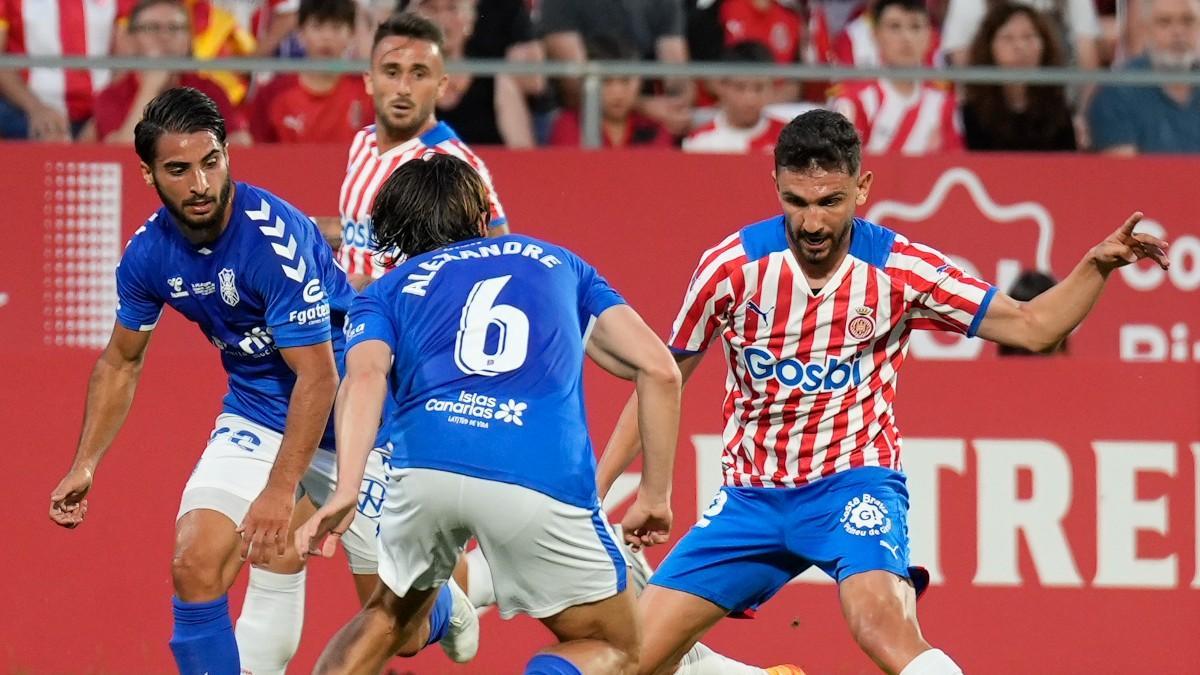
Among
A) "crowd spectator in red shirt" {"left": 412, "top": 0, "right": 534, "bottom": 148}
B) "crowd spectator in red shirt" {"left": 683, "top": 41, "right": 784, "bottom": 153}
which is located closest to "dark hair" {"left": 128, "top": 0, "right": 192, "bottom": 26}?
"crowd spectator in red shirt" {"left": 412, "top": 0, "right": 534, "bottom": 148}

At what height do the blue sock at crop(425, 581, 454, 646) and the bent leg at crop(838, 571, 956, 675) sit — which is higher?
the bent leg at crop(838, 571, 956, 675)

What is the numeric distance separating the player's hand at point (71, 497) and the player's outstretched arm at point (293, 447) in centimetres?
58

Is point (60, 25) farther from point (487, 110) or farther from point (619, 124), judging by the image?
point (619, 124)

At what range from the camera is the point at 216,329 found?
6.48 metres

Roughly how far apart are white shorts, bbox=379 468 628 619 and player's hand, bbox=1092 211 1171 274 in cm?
170

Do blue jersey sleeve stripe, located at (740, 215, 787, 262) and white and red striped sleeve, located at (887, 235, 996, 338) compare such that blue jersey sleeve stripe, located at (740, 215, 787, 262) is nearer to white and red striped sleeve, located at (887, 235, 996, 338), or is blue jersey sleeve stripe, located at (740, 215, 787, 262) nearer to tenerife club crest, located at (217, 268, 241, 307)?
white and red striped sleeve, located at (887, 235, 996, 338)

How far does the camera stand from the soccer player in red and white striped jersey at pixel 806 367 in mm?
5926

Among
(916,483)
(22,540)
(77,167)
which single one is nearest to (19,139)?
(77,167)

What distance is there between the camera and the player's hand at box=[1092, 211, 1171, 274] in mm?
5629

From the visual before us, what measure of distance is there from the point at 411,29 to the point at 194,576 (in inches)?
109

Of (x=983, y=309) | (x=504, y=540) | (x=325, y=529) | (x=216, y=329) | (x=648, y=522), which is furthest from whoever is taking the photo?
(x=216, y=329)

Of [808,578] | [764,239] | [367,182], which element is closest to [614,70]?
[367,182]

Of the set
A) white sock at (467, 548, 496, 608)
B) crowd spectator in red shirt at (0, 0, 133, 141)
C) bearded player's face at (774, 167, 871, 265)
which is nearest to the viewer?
bearded player's face at (774, 167, 871, 265)

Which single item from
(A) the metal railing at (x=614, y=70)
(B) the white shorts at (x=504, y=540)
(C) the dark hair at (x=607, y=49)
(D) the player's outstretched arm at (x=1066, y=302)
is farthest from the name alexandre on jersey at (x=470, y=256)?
(C) the dark hair at (x=607, y=49)
